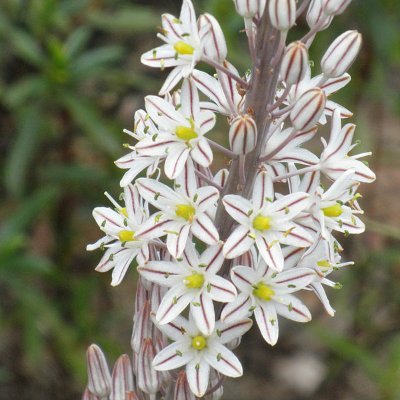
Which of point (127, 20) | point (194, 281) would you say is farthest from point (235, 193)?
point (127, 20)

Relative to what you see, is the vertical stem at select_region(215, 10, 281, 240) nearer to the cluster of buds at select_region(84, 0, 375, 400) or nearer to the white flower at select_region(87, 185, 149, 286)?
the cluster of buds at select_region(84, 0, 375, 400)

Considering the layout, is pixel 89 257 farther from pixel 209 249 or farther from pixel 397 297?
pixel 209 249

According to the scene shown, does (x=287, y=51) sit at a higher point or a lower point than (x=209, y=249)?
higher

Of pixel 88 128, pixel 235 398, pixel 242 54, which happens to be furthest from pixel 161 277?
pixel 235 398

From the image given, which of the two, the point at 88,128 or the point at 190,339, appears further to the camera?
the point at 88,128

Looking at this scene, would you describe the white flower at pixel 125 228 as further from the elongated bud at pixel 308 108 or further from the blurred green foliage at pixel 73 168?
the blurred green foliage at pixel 73 168

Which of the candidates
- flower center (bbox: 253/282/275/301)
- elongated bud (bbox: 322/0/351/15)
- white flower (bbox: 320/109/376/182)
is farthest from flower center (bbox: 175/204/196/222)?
elongated bud (bbox: 322/0/351/15)
